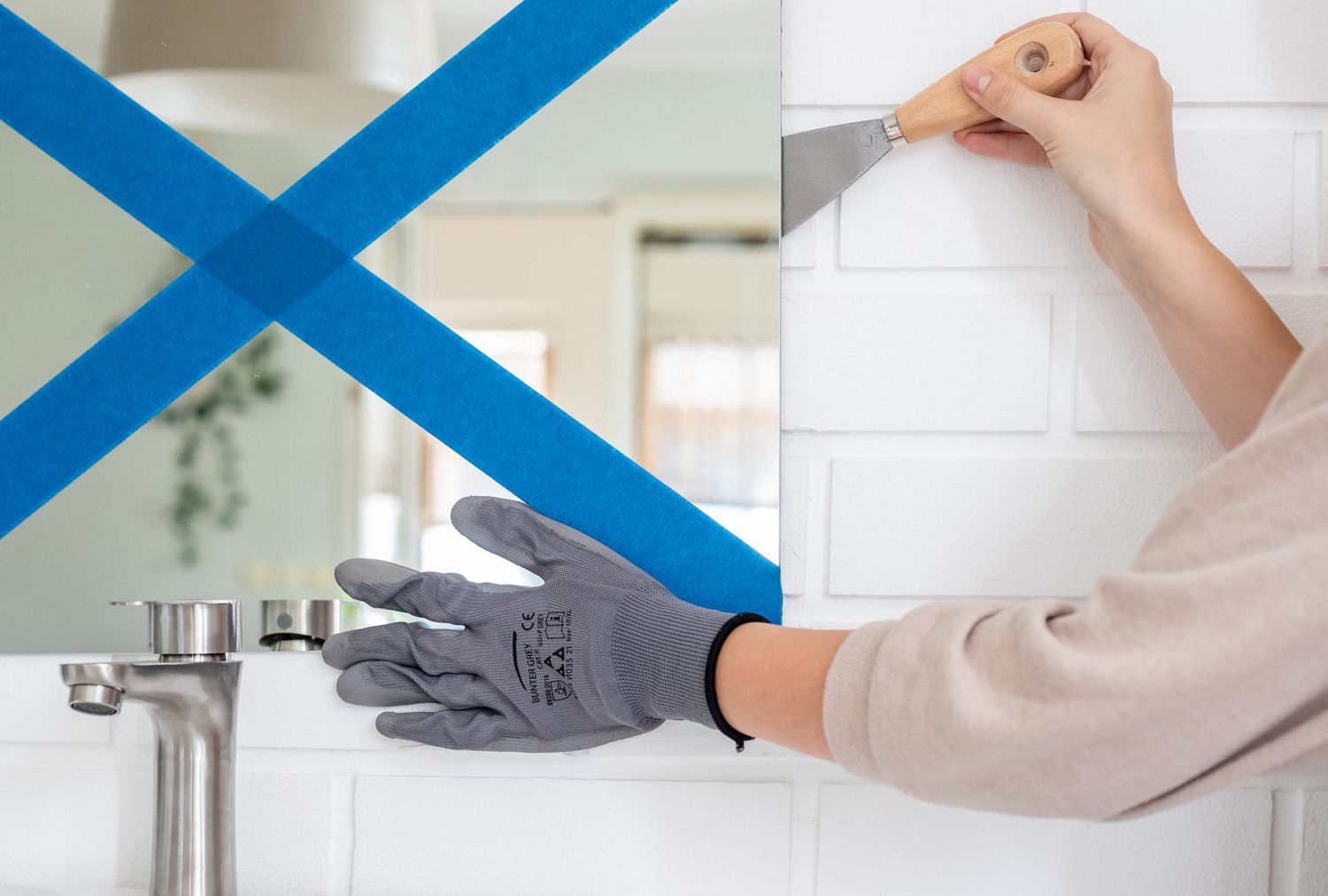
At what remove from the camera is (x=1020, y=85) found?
0.83 m

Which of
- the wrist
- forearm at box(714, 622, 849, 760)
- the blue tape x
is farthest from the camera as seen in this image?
the blue tape x

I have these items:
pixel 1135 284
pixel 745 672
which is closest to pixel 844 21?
pixel 1135 284

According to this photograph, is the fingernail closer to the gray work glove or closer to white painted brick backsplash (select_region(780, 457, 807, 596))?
white painted brick backsplash (select_region(780, 457, 807, 596))

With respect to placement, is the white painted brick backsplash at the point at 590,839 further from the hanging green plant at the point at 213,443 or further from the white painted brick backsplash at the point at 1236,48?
the white painted brick backsplash at the point at 1236,48

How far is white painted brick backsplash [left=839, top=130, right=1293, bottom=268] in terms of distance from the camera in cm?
89

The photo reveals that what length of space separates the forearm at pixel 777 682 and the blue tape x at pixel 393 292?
141mm

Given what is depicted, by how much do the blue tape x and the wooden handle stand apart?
0.79 ft

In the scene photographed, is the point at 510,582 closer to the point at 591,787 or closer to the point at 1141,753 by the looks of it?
the point at 591,787

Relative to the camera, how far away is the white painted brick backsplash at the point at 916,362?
2.97 ft

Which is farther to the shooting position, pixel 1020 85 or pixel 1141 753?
pixel 1020 85

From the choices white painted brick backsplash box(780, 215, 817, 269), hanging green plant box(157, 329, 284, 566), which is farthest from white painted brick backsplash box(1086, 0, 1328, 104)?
hanging green plant box(157, 329, 284, 566)

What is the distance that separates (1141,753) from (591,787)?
483mm

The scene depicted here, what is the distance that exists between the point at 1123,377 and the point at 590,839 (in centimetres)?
60

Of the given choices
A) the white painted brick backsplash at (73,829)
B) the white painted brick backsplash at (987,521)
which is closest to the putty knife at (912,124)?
the white painted brick backsplash at (987,521)
